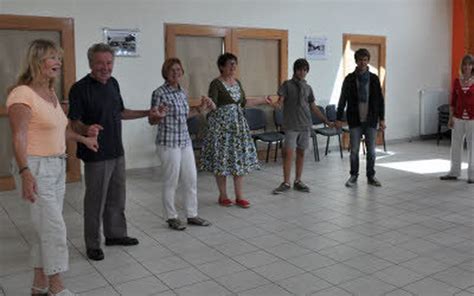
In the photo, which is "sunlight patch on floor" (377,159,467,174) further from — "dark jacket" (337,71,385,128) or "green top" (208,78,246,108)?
"green top" (208,78,246,108)

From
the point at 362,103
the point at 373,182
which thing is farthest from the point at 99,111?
the point at 373,182

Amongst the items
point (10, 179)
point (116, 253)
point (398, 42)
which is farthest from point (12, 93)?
point (398, 42)

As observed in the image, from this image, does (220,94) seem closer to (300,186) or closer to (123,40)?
(300,186)

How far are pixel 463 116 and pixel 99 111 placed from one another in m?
4.30

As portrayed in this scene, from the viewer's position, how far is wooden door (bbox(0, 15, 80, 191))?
5.81m

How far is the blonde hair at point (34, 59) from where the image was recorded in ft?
8.63

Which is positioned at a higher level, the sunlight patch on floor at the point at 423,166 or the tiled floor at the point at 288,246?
the sunlight patch on floor at the point at 423,166

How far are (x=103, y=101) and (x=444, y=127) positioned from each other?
7.86m

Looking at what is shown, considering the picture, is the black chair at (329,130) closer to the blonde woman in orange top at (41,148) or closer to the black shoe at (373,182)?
the black shoe at (373,182)

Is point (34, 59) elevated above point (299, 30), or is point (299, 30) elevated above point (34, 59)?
point (299, 30)

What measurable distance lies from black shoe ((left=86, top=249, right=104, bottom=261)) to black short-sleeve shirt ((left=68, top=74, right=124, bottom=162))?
2.09 ft

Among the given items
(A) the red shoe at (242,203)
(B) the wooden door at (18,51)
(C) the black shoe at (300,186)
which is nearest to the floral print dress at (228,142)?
(A) the red shoe at (242,203)

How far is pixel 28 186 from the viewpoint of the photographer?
2527mm

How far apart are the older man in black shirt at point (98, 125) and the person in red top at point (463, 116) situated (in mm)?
4003
